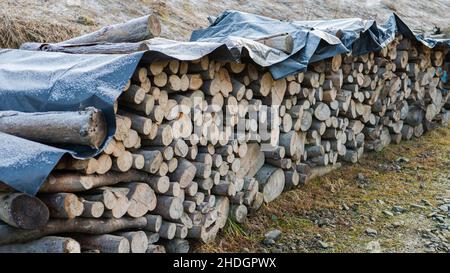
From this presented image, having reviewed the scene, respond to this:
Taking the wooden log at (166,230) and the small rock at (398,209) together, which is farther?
the small rock at (398,209)

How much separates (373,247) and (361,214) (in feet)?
2.45

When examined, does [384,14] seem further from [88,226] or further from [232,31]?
[88,226]

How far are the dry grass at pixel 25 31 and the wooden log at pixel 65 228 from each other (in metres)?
4.72

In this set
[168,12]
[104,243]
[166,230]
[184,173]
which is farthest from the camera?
[168,12]

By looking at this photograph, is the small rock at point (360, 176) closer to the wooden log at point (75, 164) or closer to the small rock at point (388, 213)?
the small rock at point (388, 213)

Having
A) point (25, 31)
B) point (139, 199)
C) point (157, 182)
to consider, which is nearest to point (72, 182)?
point (139, 199)

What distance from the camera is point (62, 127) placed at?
11.0ft

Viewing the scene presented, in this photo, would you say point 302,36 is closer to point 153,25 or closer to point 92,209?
point 153,25

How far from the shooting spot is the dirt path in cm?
Answer: 467

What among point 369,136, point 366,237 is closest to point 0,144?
point 366,237

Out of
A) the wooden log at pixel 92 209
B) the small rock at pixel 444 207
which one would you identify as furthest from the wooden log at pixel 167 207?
the small rock at pixel 444 207

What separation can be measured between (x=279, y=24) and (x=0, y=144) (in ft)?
13.1

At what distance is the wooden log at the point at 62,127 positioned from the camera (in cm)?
331
